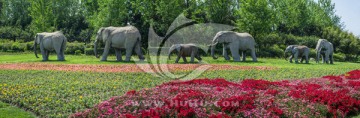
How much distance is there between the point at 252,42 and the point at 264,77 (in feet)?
36.0

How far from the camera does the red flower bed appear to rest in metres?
8.84

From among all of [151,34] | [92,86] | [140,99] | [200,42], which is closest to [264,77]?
[92,86]

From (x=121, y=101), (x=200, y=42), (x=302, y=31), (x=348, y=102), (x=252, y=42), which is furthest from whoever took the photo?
(x=302, y=31)

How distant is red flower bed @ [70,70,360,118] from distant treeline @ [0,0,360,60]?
2704 centimetres

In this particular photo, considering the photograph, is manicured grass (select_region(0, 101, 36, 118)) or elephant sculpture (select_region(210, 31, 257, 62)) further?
elephant sculpture (select_region(210, 31, 257, 62))

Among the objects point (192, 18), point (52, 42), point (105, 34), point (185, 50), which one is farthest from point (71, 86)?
point (192, 18)

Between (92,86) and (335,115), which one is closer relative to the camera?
Result: (335,115)

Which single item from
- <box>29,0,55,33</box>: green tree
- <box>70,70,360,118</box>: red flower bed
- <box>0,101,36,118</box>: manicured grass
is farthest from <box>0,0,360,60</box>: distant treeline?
<box>0,101,36,118</box>: manicured grass

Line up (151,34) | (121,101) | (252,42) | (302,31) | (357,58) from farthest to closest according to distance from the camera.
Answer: (302,31), (357,58), (151,34), (252,42), (121,101)

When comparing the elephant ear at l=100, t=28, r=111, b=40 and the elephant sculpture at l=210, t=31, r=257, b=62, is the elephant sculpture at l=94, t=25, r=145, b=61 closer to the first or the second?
the elephant ear at l=100, t=28, r=111, b=40

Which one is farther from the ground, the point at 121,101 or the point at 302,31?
the point at 302,31

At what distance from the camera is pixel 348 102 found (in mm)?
10531

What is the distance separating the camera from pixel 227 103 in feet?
30.8

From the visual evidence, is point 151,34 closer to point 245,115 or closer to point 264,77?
point 264,77
